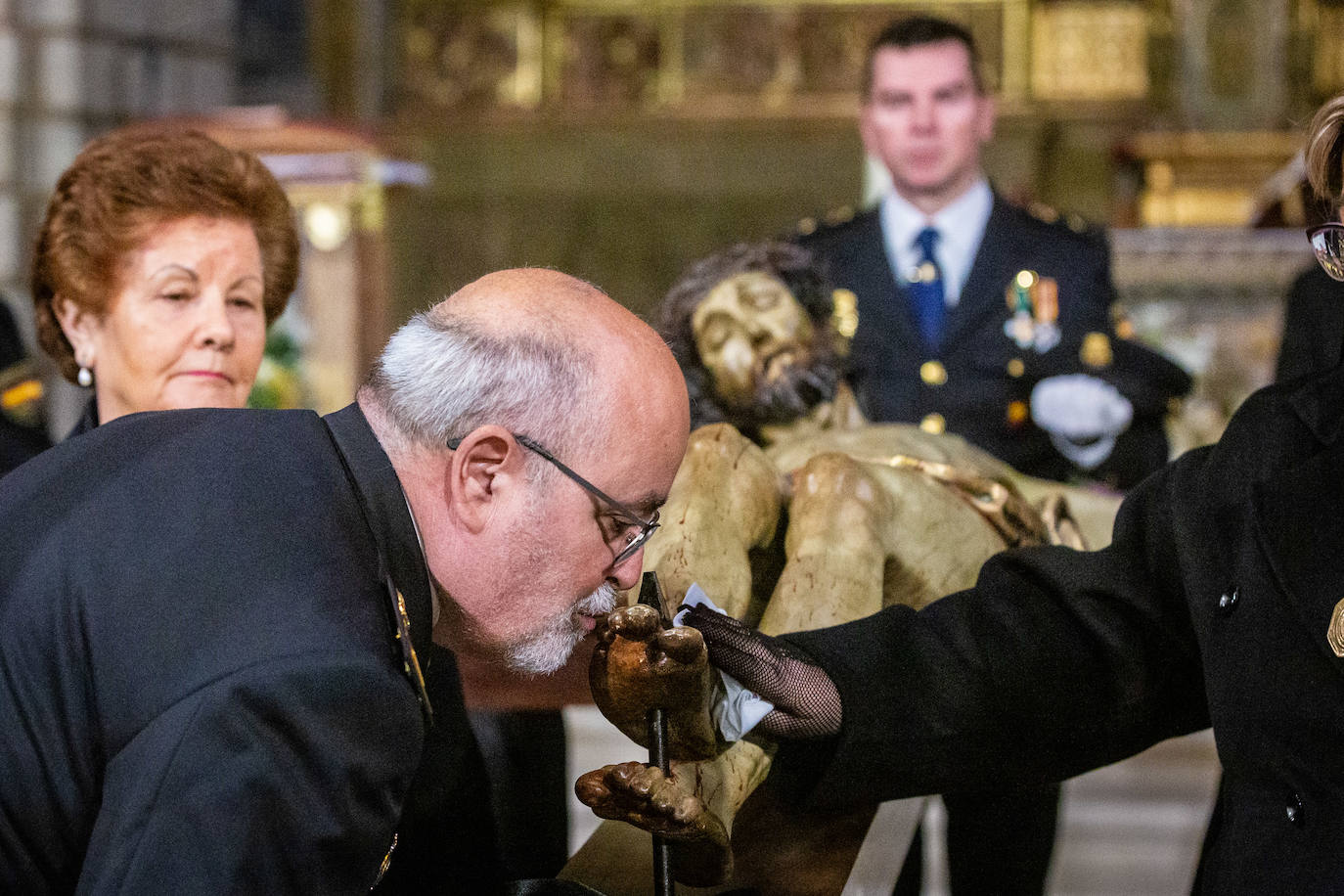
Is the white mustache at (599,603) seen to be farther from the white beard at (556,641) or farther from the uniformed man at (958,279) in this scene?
the uniformed man at (958,279)

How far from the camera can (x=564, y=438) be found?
1552 mm

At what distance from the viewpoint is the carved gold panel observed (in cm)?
795

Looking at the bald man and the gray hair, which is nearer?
the bald man

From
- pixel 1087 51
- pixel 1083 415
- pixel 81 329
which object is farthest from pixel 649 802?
pixel 1087 51

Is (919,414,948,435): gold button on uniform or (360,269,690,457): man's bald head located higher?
(360,269,690,457): man's bald head

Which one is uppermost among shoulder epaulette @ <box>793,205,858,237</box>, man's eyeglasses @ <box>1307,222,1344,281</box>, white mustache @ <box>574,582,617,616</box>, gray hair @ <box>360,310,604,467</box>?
shoulder epaulette @ <box>793,205,858,237</box>

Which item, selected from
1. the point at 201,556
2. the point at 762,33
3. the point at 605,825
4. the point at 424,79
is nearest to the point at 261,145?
the point at 424,79

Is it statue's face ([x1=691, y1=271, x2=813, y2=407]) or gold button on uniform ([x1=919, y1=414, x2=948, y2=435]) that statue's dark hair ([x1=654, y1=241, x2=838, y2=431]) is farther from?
gold button on uniform ([x1=919, y1=414, x2=948, y2=435])

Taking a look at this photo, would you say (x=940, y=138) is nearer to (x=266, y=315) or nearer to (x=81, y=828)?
(x=266, y=315)

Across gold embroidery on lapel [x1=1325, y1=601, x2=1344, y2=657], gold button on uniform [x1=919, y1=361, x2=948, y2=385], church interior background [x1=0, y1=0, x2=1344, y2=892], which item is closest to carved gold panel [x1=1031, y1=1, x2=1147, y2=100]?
church interior background [x1=0, y1=0, x2=1344, y2=892]

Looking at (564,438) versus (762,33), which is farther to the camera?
(762,33)

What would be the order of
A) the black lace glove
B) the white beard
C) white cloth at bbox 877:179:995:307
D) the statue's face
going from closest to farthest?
the white beard < the black lace glove < the statue's face < white cloth at bbox 877:179:995:307

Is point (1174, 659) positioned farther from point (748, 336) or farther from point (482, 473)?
point (482, 473)

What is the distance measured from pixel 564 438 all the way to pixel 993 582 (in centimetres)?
94
